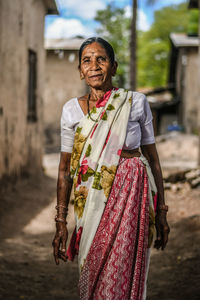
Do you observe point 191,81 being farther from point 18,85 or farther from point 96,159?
point 96,159

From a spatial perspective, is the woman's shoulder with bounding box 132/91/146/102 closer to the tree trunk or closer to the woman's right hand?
the woman's right hand

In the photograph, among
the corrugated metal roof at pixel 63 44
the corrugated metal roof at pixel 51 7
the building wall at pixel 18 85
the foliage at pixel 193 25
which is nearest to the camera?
the building wall at pixel 18 85

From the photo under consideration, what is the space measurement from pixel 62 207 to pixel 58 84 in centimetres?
1785

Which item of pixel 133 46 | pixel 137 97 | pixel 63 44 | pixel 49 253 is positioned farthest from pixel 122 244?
pixel 63 44

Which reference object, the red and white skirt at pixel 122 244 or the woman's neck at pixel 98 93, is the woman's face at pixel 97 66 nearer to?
the woman's neck at pixel 98 93

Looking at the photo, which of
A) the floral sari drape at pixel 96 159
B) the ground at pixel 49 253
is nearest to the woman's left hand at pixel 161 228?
the floral sari drape at pixel 96 159

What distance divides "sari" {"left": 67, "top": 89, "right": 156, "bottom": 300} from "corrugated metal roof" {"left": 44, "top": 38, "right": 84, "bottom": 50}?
58.4 feet

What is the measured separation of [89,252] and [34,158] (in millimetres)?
8265

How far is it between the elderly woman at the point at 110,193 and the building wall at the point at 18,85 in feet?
18.4

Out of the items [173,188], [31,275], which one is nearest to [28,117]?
[173,188]

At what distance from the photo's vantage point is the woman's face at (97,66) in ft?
8.46

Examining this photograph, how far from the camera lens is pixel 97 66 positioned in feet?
8.45

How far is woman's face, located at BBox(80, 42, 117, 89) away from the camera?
2.58 metres

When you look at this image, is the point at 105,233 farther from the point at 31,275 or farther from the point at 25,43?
the point at 25,43
